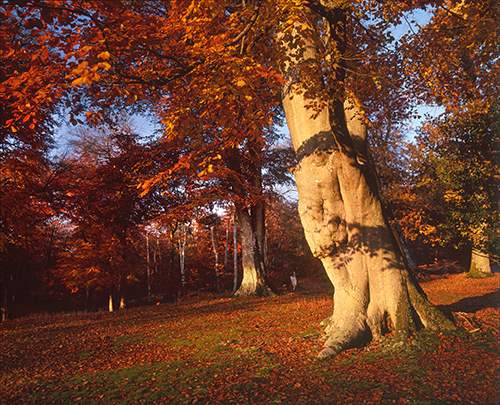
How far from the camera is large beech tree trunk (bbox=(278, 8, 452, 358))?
6.85 m

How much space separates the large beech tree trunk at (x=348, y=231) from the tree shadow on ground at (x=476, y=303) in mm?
2420

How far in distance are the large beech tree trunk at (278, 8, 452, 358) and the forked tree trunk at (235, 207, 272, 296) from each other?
10.2m

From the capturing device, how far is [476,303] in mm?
10070

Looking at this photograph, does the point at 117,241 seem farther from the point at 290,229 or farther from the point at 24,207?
the point at 290,229

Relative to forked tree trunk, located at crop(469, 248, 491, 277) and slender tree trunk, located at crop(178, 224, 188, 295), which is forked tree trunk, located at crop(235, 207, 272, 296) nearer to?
slender tree trunk, located at crop(178, 224, 188, 295)

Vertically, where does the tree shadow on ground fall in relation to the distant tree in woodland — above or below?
below

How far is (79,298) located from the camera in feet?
76.7

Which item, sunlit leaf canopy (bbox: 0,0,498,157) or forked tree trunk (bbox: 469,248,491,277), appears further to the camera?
forked tree trunk (bbox: 469,248,491,277)

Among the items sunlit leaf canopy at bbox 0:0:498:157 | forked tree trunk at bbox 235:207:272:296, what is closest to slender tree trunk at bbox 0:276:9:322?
forked tree trunk at bbox 235:207:272:296

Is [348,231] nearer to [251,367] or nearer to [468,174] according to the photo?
[251,367]

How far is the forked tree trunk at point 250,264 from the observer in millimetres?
17531

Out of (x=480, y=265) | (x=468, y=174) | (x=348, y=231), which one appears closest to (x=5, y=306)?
(x=348, y=231)

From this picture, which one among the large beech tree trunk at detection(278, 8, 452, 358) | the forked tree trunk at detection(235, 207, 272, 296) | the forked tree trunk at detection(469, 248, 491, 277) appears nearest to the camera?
the large beech tree trunk at detection(278, 8, 452, 358)

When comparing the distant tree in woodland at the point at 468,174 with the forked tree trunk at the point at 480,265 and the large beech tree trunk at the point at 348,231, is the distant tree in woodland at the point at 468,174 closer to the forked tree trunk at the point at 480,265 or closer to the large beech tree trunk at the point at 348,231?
the forked tree trunk at the point at 480,265
